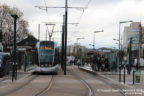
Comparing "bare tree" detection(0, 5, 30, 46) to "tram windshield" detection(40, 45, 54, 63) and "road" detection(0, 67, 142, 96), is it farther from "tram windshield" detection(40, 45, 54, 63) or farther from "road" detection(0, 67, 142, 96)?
"road" detection(0, 67, 142, 96)

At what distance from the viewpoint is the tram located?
33.3m

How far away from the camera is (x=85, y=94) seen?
15.7 m

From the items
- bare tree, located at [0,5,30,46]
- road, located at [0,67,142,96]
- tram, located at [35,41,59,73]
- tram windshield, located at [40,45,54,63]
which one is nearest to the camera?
road, located at [0,67,142,96]

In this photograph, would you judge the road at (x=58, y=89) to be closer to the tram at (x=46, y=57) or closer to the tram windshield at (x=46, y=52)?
the tram at (x=46, y=57)

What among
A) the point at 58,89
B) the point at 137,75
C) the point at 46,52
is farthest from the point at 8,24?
the point at 58,89

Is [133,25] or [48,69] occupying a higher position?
[133,25]

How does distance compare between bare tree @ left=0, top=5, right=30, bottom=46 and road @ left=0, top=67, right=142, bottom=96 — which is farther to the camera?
bare tree @ left=0, top=5, right=30, bottom=46

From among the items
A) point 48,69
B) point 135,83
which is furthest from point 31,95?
point 48,69

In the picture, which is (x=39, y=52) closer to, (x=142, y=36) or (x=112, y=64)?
(x=112, y=64)

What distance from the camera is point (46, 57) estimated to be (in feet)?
110

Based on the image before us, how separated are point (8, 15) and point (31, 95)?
40710 mm

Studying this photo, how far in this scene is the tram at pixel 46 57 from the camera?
33344 millimetres

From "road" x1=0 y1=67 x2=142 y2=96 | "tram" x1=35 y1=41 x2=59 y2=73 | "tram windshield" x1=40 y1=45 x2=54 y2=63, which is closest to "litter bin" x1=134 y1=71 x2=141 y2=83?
"road" x1=0 y1=67 x2=142 y2=96

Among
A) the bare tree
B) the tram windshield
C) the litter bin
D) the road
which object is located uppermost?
the bare tree
